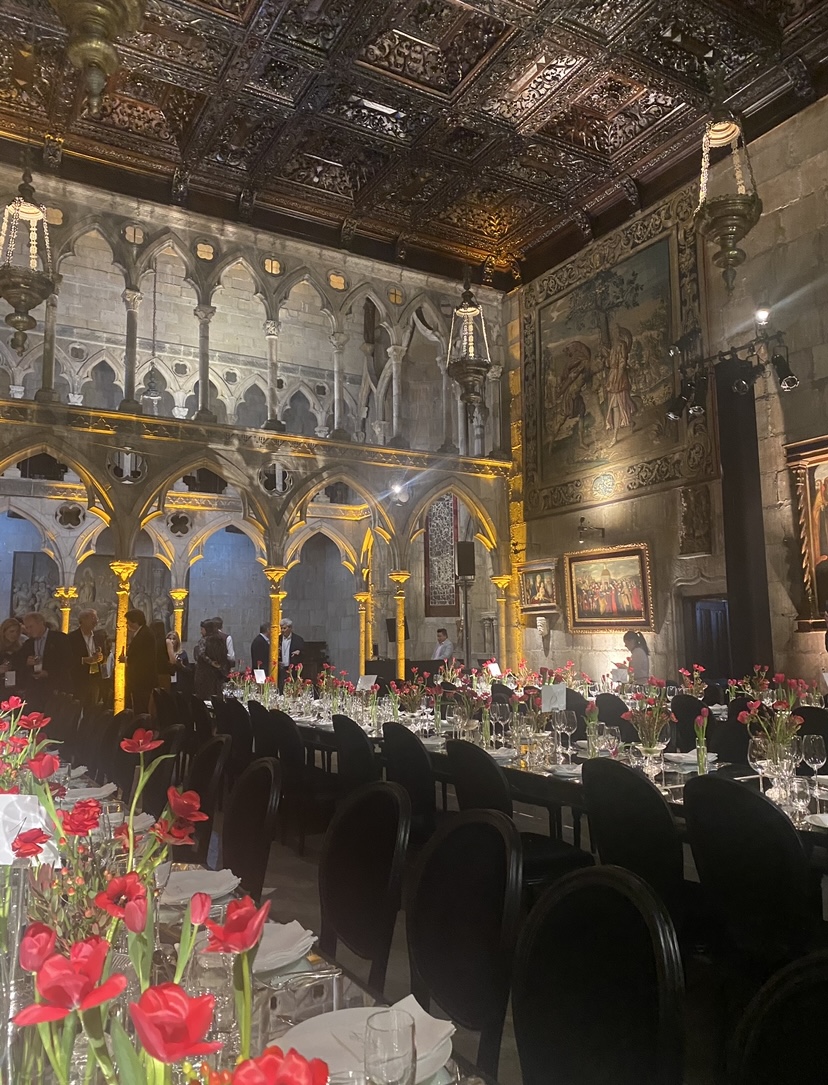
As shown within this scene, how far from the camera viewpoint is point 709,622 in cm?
975

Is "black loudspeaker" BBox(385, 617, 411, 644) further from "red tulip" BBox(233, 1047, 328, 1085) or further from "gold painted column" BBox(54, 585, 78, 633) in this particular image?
"red tulip" BBox(233, 1047, 328, 1085)

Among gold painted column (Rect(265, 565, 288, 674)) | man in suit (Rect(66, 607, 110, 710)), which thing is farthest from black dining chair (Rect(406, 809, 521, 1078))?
gold painted column (Rect(265, 565, 288, 674))

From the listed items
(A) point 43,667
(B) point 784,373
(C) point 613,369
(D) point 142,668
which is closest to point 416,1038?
(D) point 142,668

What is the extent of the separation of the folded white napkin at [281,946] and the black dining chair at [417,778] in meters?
2.54

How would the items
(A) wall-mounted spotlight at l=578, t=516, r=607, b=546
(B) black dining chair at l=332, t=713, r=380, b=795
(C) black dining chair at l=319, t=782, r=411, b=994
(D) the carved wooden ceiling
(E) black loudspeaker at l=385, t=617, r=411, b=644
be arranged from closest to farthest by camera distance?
(C) black dining chair at l=319, t=782, r=411, b=994 → (B) black dining chair at l=332, t=713, r=380, b=795 → (D) the carved wooden ceiling → (A) wall-mounted spotlight at l=578, t=516, r=607, b=546 → (E) black loudspeaker at l=385, t=617, r=411, b=644

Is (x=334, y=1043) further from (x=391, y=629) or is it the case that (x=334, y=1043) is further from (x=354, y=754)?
(x=391, y=629)

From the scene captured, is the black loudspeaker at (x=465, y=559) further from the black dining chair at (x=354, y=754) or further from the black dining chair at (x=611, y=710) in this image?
the black dining chair at (x=354, y=754)

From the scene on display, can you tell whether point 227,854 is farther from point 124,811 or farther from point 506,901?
point 506,901

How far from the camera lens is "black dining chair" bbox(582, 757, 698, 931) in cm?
298

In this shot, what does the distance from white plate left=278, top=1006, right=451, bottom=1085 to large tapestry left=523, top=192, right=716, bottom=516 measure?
342 inches

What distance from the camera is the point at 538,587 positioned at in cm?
1254

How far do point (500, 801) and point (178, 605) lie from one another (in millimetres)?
14804

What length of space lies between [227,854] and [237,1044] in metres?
1.88

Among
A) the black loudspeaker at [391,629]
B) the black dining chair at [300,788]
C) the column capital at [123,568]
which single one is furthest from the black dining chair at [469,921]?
the black loudspeaker at [391,629]
